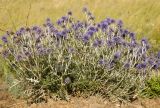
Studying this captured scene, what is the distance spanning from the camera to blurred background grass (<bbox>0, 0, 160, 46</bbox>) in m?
14.0

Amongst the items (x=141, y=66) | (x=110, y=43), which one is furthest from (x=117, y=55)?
(x=141, y=66)

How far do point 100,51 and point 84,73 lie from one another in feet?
1.45

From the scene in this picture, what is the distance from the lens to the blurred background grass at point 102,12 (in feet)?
45.8

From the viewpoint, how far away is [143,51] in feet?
25.7

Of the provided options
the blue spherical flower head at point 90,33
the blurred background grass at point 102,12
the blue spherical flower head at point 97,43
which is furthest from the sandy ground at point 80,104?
the blurred background grass at point 102,12

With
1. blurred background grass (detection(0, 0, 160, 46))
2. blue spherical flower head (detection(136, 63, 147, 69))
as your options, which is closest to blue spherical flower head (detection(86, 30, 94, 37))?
blue spherical flower head (detection(136, 63, 147, 69))

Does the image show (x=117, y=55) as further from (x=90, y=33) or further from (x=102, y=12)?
(x=102, y=12)

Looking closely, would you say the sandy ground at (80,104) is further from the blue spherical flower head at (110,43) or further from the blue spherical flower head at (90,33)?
the blue spherical flower head at (90,33)

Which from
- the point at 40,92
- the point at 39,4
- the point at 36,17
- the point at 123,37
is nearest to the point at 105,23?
the point at 123,37

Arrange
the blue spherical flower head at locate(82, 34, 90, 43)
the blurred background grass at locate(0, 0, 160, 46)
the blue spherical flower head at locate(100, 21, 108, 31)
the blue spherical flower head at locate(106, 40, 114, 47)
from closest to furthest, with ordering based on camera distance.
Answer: the blue spherical flower head at locate(82, 34, 90, 43), the blue spherical flower head at locate(106, 40, 114, 47), the blue spherical flower head at locate(100, 21, 108, 31), the blurred background grass at locate(0, 0, 160, 46)

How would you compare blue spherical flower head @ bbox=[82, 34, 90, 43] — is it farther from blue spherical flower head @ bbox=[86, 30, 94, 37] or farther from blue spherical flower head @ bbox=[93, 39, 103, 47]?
blue spherical flower head @ bbox=[93, 39, 103, 47]

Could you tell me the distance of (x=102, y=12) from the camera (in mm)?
16125

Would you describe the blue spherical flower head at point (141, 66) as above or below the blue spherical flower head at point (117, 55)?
below

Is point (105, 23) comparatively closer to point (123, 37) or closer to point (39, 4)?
point (123, 37)
